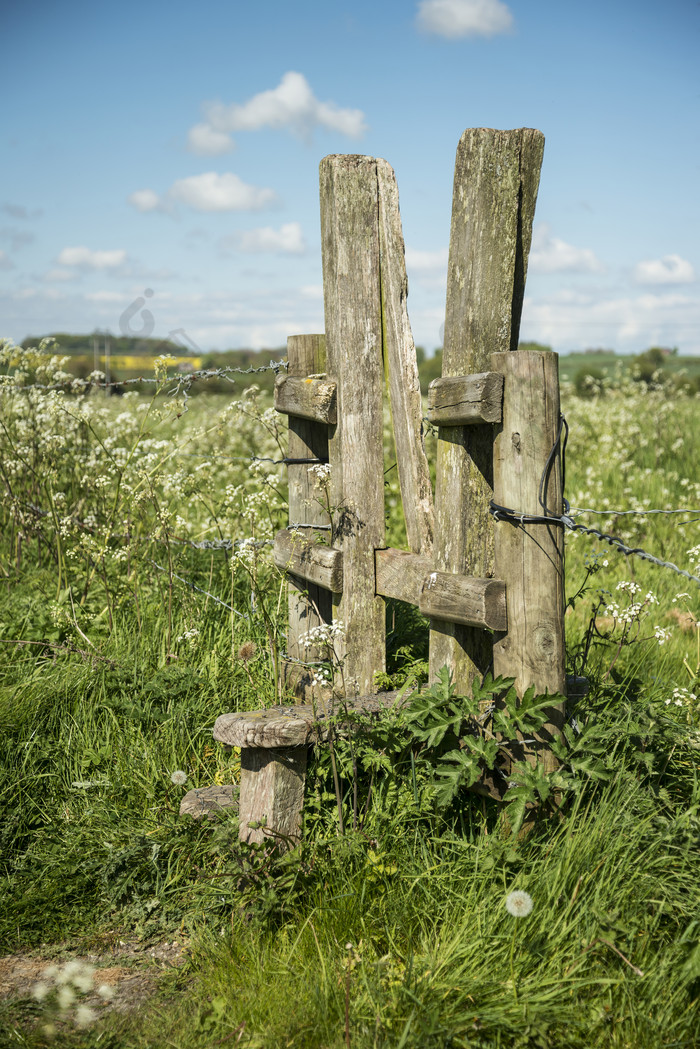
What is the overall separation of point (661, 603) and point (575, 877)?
3334 millimetres

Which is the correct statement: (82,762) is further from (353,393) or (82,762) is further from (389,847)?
(353,393)

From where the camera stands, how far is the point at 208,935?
2.79 meters

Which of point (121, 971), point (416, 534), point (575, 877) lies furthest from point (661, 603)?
point (121, 971)

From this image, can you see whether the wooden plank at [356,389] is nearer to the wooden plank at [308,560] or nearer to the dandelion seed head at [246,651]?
the wooden plank at [308,560]

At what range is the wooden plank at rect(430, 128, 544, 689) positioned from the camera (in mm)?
2711

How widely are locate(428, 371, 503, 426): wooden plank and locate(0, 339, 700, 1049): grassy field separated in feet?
1.59

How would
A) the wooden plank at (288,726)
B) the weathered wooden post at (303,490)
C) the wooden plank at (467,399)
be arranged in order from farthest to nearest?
the weathered wooden post at (303,490)
the wooden plank at (288,726)
the wooden plank at (467,399)

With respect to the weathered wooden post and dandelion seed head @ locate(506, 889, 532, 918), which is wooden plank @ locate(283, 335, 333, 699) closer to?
the weathered wooden post

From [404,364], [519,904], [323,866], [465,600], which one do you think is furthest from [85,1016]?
[404,364]

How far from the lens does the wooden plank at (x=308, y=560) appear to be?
11.3ft

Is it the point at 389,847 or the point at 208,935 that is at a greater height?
the point at 389,847

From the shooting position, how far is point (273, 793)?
2988mm

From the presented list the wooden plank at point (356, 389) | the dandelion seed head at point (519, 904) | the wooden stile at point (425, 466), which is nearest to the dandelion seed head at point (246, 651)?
the wooden stile at point (425, 466)

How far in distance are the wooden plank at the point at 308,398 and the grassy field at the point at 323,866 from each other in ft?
1.80
